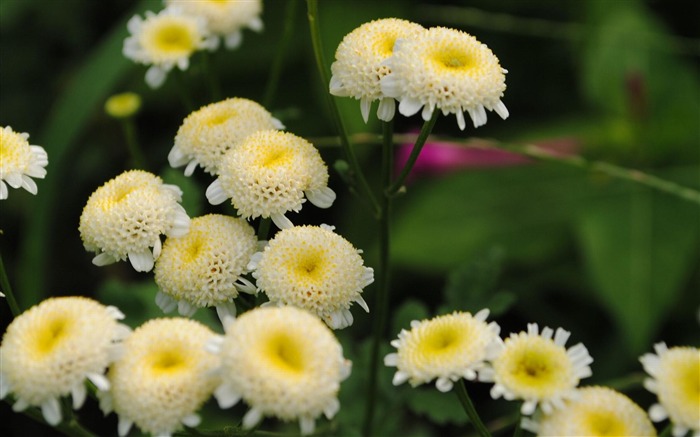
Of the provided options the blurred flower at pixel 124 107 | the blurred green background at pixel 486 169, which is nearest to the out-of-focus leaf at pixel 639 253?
the blurred green background at pixel 486 169

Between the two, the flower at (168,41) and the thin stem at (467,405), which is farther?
the flower at (168,41)

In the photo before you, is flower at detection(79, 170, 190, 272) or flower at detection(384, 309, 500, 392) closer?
flower at detection(384, 309, 500, 392)

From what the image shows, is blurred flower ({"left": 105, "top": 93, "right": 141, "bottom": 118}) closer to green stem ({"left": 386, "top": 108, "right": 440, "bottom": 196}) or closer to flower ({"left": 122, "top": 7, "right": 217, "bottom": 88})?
flower ({"left": 122, "top": 7, "right": 217, "bottom": 88})

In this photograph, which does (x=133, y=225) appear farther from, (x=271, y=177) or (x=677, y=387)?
(x=677, y=387)

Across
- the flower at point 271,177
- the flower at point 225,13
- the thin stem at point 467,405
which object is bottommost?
the thin stem at point 467,405

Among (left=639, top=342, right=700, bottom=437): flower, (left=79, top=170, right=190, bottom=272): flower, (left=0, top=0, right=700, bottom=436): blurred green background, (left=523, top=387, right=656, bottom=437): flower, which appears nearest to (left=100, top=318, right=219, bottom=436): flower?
(left=79, top=170, right=190, bottom=272): flower

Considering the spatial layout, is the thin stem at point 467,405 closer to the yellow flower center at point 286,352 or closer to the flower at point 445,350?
the flower at point 445,350

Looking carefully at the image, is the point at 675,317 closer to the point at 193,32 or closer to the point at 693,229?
the point at 693,229
